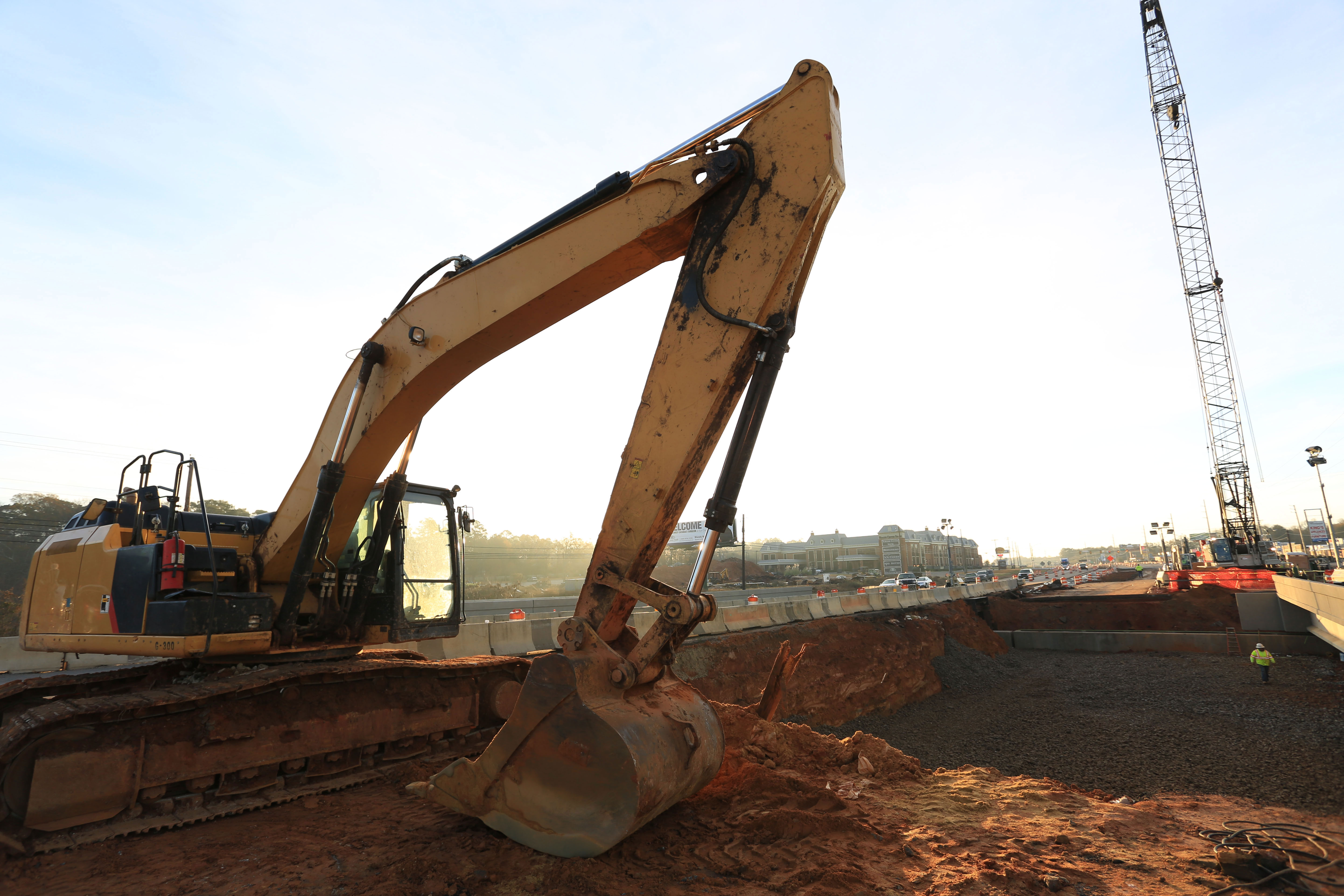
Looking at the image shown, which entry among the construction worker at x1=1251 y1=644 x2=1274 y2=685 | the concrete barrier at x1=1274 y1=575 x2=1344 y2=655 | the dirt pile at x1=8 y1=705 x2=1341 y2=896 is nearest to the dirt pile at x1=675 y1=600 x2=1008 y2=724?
the dirt pile at x1=8 y1=705 x2=1341 y2=896

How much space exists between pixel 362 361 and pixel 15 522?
3324cm

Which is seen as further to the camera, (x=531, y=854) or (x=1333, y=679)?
(x=1333, y=679)

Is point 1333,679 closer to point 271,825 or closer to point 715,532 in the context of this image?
point 715,532

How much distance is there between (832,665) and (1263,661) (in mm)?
8409

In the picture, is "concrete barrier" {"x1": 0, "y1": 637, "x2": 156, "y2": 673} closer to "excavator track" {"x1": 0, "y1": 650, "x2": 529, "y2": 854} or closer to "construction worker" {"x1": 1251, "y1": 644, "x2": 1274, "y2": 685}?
"excavator track" {"x1": 0, "y1": 650, "x2": 529, "y2": 854}

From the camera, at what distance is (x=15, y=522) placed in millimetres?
27922

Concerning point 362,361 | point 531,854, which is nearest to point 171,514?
point 362,361

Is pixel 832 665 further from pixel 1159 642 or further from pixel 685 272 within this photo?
pixel 1159 642

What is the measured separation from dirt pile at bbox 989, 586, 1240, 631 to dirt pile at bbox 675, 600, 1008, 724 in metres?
6.33

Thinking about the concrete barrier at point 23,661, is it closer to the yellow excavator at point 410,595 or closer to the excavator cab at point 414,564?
the yellow excavator at point 410,595

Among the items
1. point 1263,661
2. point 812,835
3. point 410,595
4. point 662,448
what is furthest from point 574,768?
point 1263,661

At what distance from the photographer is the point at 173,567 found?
5410mm

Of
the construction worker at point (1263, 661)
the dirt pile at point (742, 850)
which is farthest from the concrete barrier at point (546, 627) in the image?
the construction worker at point (1263, 661)

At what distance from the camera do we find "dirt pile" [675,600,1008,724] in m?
11.4
